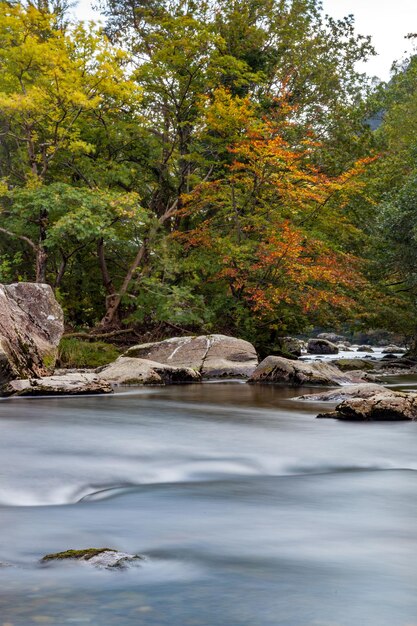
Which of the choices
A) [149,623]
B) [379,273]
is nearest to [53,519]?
[149,623]

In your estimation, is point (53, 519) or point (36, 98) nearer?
point (53, 519)

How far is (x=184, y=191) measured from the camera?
77.9ft

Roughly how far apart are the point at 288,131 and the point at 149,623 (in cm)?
2202

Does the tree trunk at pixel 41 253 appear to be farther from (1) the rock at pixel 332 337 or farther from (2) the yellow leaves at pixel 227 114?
(1) the rock at pixel 332 337

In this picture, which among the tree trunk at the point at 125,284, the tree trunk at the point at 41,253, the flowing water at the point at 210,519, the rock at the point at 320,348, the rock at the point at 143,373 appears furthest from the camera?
the rock at the point at 320,348

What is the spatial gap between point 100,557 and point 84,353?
15078mm

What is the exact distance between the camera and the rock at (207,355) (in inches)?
690

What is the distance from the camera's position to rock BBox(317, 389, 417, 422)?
9.54 m

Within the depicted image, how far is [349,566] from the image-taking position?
3902mm

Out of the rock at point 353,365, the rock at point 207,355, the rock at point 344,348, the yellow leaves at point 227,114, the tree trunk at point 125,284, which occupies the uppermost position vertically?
the yellow leaves at point 227,114

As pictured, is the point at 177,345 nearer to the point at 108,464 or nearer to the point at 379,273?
the point at 379,273

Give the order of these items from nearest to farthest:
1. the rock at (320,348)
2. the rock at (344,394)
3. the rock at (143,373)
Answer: the rock at (344,394)
the rock at (143,373)
the rock at (320,348)

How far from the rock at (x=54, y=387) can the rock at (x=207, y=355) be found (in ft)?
16.1

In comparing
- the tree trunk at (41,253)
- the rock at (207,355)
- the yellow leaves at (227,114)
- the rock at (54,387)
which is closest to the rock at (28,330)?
the rock at (54,387)
